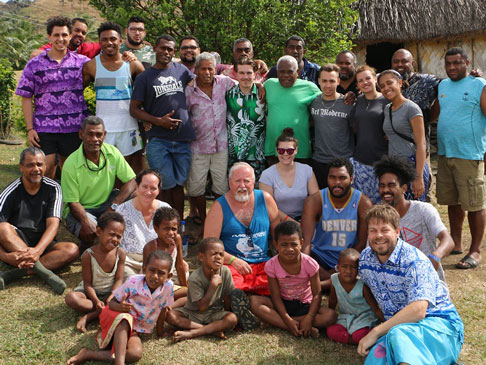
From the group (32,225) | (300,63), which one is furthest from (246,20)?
(32,225)

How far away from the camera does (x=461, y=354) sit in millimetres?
4055

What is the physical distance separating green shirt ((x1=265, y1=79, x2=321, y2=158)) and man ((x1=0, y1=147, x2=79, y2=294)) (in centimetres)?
248

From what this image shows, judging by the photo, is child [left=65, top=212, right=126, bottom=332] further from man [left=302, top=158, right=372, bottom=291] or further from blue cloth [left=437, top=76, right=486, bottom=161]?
blue cloth [left=437, top=76, right=486, bottom=161]

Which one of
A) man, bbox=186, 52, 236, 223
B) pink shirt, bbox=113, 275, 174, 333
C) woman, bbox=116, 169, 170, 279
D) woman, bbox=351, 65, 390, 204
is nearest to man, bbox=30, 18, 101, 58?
man, bbox=186, 52, 236, 223

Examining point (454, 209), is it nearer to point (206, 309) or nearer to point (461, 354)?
point (461, 354)

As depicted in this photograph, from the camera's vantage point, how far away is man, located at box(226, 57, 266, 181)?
621 cm

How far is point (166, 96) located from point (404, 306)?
3565 mm

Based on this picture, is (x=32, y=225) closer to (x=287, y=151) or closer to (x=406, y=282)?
(x=287, y=151)

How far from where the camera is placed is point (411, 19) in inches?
452

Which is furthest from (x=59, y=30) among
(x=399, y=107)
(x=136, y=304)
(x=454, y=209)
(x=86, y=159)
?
(x=454, y=209)

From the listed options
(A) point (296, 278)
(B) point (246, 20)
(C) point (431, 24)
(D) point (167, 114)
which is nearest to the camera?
(A) point (296, 278)

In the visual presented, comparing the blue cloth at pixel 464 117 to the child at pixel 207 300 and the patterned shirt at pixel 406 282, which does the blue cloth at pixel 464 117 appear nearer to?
the patterned shirt at pixel 406 282

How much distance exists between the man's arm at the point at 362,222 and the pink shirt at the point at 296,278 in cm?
91

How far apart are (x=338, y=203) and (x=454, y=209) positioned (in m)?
1.81
